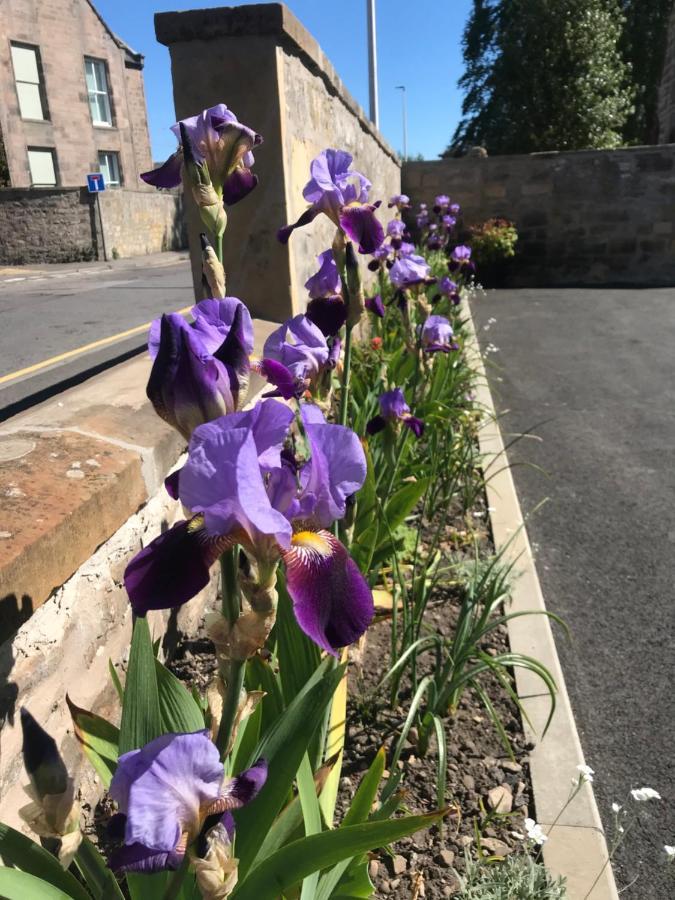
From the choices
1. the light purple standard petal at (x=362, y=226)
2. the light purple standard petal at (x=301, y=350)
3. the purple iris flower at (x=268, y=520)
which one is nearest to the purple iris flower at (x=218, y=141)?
the light purple standard petal at (x=301, y=350)

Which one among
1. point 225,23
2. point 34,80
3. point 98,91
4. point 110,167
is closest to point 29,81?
point 34,80

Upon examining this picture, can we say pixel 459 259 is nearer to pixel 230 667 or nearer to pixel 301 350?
pixel 301 350

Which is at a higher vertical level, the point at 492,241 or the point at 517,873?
the point at 492,241

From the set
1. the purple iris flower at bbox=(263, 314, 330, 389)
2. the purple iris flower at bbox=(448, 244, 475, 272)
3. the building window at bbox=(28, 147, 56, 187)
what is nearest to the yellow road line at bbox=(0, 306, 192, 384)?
the purple iris flower at bbox=(448, 244, 475, 272)

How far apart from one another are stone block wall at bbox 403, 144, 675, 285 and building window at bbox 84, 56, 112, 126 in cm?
1594

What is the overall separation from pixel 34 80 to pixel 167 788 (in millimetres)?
24498

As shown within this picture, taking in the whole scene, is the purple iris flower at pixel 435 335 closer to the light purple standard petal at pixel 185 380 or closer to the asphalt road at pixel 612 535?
the asphalt road at pixel 612 535

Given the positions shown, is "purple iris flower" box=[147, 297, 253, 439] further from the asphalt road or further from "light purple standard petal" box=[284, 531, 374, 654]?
the asphalt road

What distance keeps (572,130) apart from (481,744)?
18934mm

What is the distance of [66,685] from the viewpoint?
1.41 metres

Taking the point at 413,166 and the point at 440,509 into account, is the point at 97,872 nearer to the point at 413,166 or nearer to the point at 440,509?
the point at 440,509

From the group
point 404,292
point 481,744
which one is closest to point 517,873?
point 481,744

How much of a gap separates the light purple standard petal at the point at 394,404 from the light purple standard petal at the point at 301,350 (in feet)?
1.83

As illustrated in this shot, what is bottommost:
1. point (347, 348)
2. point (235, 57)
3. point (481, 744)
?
point (481, 744)
